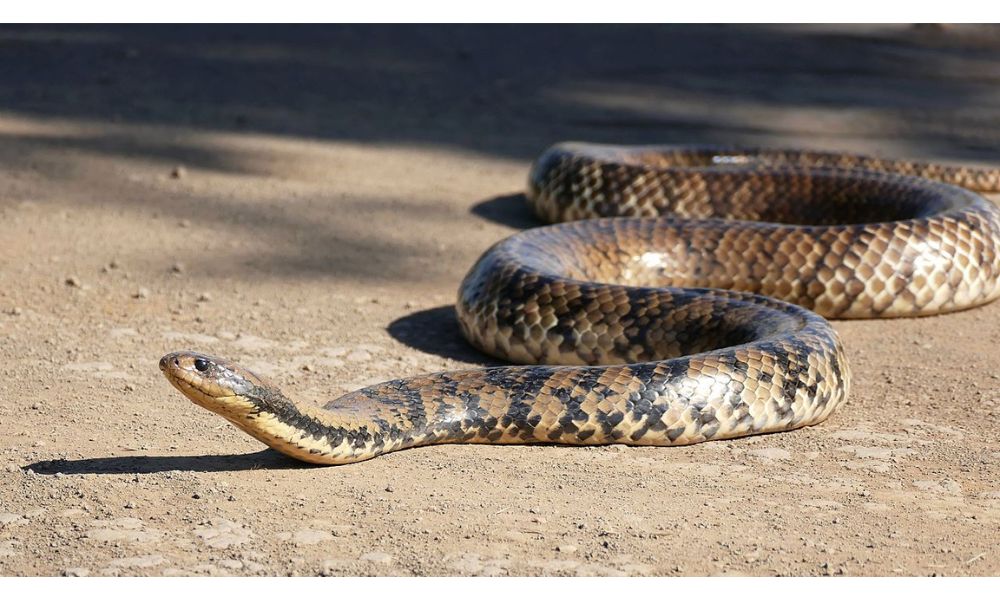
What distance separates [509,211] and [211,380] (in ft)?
17.4

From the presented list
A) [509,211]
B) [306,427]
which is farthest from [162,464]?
[509,211]

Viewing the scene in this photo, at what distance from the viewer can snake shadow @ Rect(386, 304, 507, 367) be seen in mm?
6371

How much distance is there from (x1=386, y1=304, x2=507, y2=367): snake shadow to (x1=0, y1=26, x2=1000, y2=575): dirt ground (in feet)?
0.07

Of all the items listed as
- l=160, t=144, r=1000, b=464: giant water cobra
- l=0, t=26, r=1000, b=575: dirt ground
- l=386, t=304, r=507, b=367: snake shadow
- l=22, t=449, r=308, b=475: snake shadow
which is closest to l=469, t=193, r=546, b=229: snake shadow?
l=0, t=26, r=1000, b=575: dirt ground

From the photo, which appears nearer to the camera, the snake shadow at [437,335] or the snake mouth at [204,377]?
the snake mouth at [204,377]

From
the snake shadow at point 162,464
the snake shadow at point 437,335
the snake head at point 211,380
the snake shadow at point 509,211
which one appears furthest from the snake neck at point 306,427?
the snake shadow at point 509,211

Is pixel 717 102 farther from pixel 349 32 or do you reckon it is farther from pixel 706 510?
pixel 706 510

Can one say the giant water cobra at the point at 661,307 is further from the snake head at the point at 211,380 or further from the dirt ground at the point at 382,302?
the dirt ground at the point at 382,302

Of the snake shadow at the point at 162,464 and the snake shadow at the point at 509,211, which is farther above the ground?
the snake shadow at the point at 162,464

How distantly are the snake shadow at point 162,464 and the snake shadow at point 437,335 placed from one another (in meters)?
1.72

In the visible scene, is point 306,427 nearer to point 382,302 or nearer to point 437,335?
point 437,335

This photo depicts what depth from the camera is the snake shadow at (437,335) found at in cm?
637

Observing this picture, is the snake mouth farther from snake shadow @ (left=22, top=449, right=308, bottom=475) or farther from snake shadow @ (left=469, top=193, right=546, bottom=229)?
snake shadow @ (left=469, top=193, right=546, bottom=229)

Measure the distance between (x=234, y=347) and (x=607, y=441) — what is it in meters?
2.07
